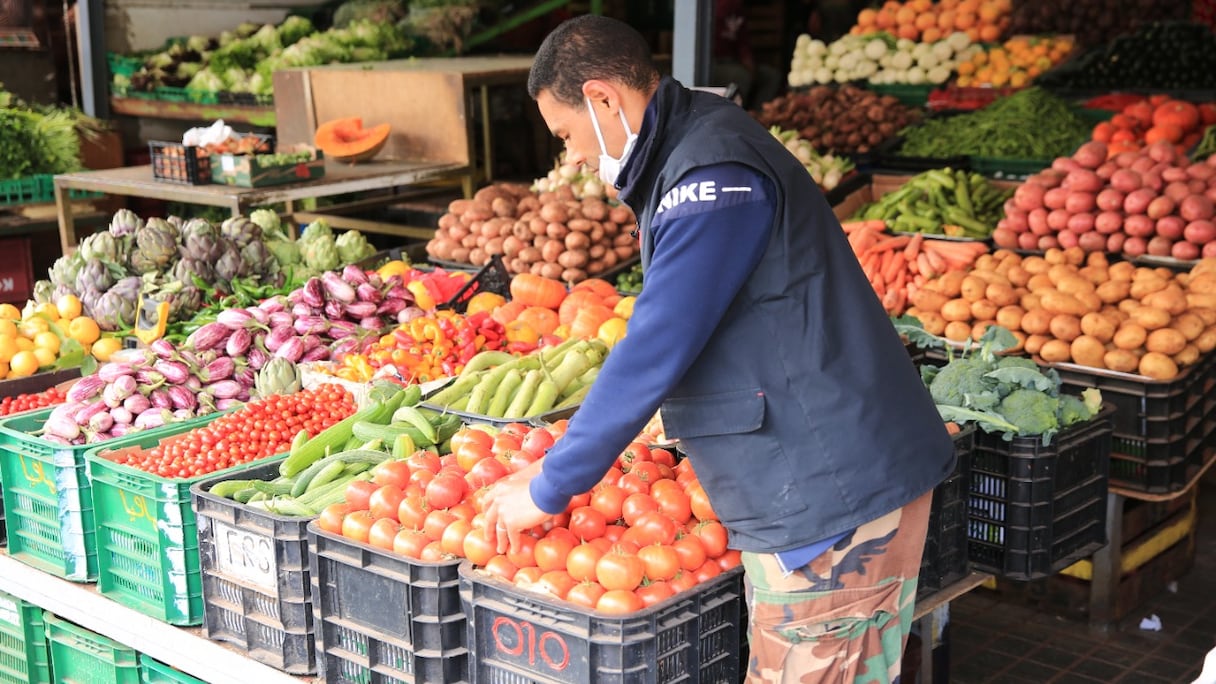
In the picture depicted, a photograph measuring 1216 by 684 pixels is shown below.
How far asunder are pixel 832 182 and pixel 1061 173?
60.6 inches

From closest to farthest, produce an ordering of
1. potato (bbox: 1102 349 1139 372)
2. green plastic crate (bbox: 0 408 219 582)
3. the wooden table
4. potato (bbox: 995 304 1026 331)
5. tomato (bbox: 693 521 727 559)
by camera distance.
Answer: tomato (bbox: 693 521 727 559) < green plastic crate (bbox: 0 408 219 582) < potato (bbox: 1102 349 1139 372) < potato (bbox: 995 304 1026 331) < the wooden table

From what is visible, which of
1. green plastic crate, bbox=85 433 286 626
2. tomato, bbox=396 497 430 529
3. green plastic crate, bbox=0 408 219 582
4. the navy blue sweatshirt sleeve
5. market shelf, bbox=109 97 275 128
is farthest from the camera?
market shelf, bbox=109 97 275 128

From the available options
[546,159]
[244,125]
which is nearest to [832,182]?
[546,159]

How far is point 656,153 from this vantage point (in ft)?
7.82

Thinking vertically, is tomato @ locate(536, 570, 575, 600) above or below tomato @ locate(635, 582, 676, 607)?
above

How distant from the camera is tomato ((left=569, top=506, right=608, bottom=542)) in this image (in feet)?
Result: 8.72

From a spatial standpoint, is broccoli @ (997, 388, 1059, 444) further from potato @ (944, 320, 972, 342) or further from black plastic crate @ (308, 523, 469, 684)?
black plastic crate @ (308, 523, 469, 684)

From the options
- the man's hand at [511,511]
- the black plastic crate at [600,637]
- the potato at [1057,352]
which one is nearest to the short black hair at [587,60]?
the man's hand at [511,511]

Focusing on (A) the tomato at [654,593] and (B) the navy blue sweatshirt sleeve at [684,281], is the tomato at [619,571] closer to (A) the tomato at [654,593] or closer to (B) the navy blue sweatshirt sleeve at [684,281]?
(A) the tomato at [654,593]

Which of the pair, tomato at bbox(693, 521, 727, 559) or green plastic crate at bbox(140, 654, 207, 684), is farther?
green plastic crate at bbox(140, 654, 207, 684)

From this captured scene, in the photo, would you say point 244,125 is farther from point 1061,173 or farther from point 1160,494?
point 1160,494

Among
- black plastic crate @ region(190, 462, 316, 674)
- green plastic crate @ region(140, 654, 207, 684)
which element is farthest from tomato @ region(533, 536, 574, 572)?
green plastic crate @ region(140, 654, 207, 684)

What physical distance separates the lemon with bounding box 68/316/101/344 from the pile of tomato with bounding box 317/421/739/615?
236 cm

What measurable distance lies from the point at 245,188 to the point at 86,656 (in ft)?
12.5
